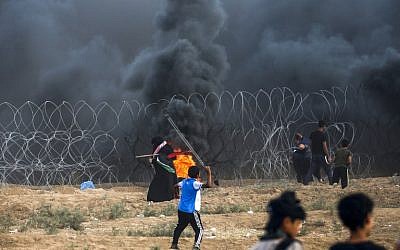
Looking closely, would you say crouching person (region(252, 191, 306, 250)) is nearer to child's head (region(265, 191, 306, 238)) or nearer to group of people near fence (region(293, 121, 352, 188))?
child's head (region(265, 191, 306, 238))

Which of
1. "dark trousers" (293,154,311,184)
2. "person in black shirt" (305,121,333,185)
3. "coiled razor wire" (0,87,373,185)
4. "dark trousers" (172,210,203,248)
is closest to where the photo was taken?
"dark trousers" (172,210,203,248)

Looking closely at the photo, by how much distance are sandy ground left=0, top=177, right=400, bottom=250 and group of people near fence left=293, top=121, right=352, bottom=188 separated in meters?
0.33

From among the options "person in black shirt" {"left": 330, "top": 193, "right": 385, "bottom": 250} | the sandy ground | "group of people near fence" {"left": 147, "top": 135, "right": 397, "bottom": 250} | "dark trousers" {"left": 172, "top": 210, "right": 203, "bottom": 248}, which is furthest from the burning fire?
"person in black shirt" {"left": 330, "top": 193, "right": 385, "bottom": 250}

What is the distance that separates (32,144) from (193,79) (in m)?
7.68

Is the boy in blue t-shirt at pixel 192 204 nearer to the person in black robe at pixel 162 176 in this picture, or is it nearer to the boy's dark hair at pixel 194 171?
the boy's dark hair at pixel 194 171

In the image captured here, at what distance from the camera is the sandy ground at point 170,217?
9.80 meters

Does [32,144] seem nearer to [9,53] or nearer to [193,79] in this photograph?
[193,79]

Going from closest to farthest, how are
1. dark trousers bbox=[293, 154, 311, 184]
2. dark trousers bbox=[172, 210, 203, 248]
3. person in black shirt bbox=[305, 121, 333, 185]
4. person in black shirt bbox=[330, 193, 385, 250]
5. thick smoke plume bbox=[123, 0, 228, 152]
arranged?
1. person in black shirt bbox=[330, 193, 385, 250]
2. dark trousers bbox=[172, 210, 203, 248]
3. person in black shirt bbox=[305, 121, 333, 185]
4. dark trousers bbox=[293, 154, 311, 184]
5. thick smoke plume bbox=[123, 0, 228, 152]

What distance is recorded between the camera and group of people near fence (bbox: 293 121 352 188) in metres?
14.9

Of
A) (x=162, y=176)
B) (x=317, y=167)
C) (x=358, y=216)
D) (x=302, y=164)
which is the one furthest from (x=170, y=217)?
(x=358, y=216)

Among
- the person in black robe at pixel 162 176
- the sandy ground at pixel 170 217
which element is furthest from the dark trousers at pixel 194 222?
the person in black robe at pixel 162 176

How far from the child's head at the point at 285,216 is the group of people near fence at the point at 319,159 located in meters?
10.6

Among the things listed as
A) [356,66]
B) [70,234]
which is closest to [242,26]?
[356,66]

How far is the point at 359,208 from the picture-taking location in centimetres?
430
